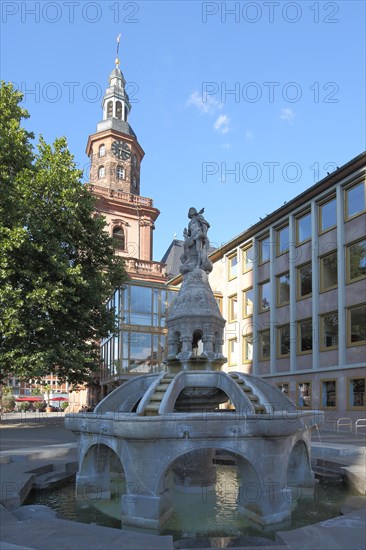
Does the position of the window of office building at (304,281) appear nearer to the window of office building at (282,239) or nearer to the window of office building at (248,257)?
the window of office building at (282,239)

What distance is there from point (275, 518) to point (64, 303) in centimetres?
1538

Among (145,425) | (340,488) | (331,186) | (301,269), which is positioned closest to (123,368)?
(301,269)

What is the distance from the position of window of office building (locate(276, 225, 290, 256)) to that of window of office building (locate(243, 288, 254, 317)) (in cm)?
473

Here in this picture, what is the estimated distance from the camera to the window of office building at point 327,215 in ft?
95.9

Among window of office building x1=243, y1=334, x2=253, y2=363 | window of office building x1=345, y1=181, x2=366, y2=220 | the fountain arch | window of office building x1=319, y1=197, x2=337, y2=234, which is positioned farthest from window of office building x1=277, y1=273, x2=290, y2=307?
the fountain arch

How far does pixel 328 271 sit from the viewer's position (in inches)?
1155

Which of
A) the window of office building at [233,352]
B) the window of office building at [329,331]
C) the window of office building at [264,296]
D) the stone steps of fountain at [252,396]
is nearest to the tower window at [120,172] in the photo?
the window of office building at [233,352]

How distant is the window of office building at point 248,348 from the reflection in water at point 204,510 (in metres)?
26.6

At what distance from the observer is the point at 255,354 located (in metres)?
36.0

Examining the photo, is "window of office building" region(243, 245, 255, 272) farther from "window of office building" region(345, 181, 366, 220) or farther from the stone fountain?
the stone fountain

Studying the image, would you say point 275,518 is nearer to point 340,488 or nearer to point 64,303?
point 340,488

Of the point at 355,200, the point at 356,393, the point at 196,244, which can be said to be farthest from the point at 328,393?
the point at 196,244

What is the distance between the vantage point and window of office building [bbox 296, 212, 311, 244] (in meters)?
31.5

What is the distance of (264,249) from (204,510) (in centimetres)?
2884
